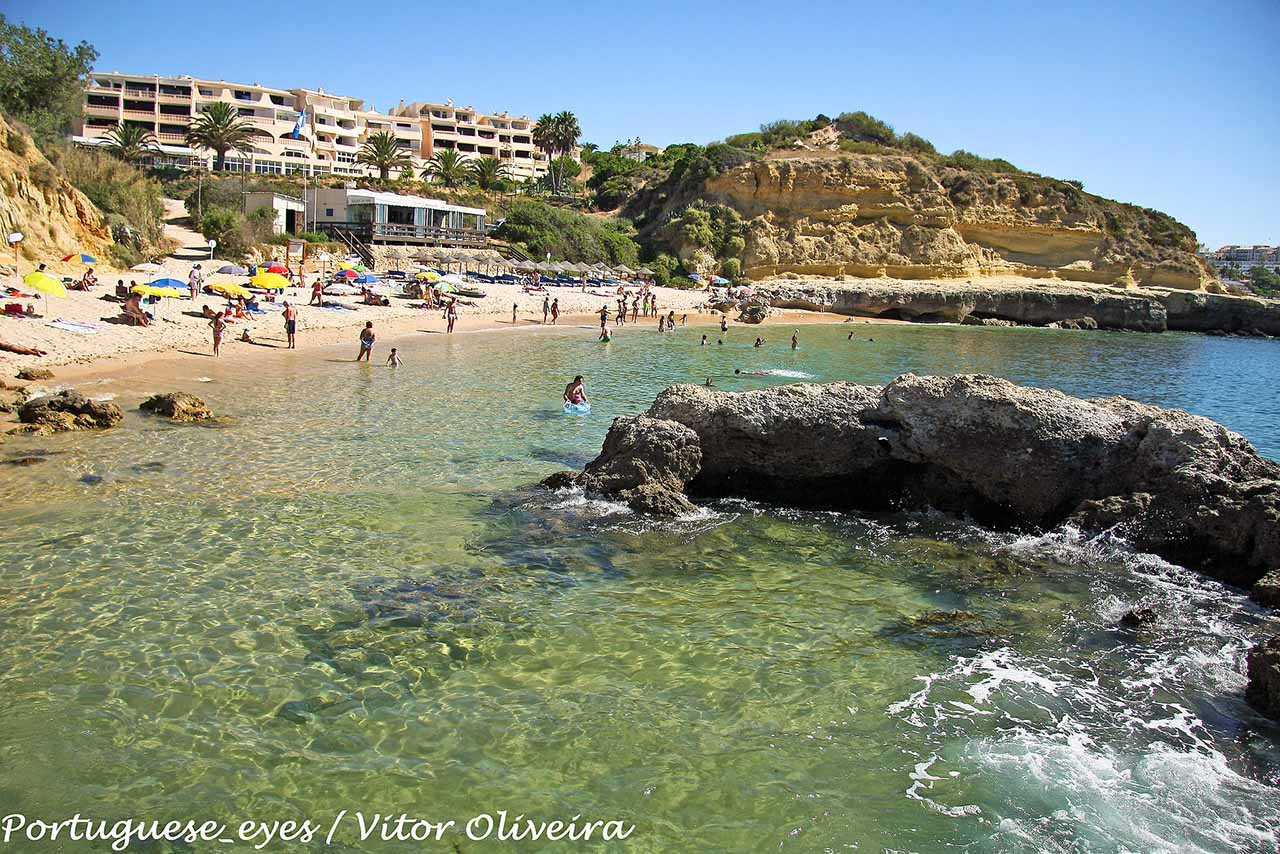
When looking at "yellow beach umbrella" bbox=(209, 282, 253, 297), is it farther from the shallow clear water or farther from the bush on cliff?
the bush on cliff

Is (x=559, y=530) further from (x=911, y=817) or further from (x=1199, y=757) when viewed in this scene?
(x=1199, y=757)

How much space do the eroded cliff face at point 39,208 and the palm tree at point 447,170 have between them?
1745 inches

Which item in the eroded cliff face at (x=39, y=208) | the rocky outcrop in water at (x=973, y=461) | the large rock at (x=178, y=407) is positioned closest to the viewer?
the rocky outcrop in water at (x=973, y=461)

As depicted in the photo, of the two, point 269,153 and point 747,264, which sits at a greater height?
point 269,153

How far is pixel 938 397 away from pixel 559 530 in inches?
216

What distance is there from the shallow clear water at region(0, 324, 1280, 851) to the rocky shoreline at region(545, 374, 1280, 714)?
1.65 feet

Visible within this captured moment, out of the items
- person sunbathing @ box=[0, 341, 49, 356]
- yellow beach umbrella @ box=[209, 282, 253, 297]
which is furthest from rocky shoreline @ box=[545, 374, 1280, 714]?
yellow beach umbrella @ box=[209, 282, 253, 297]

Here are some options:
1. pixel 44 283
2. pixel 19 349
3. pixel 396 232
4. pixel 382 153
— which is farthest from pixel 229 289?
pixel 382 153

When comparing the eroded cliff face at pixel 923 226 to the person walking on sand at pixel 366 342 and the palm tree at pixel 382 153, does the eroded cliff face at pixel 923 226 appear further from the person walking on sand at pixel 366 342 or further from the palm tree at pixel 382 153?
the person walking on sand at pixel 366 342

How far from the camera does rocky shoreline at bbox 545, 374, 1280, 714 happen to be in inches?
379

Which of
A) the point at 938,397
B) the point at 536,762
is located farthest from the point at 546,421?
the point at 536,762

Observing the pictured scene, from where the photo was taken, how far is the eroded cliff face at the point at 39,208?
89.4 feet

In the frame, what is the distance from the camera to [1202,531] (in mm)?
9500

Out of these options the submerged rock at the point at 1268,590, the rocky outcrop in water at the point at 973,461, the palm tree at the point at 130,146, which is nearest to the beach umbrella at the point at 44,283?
the rocky outcrop in water at the point at 973,461
